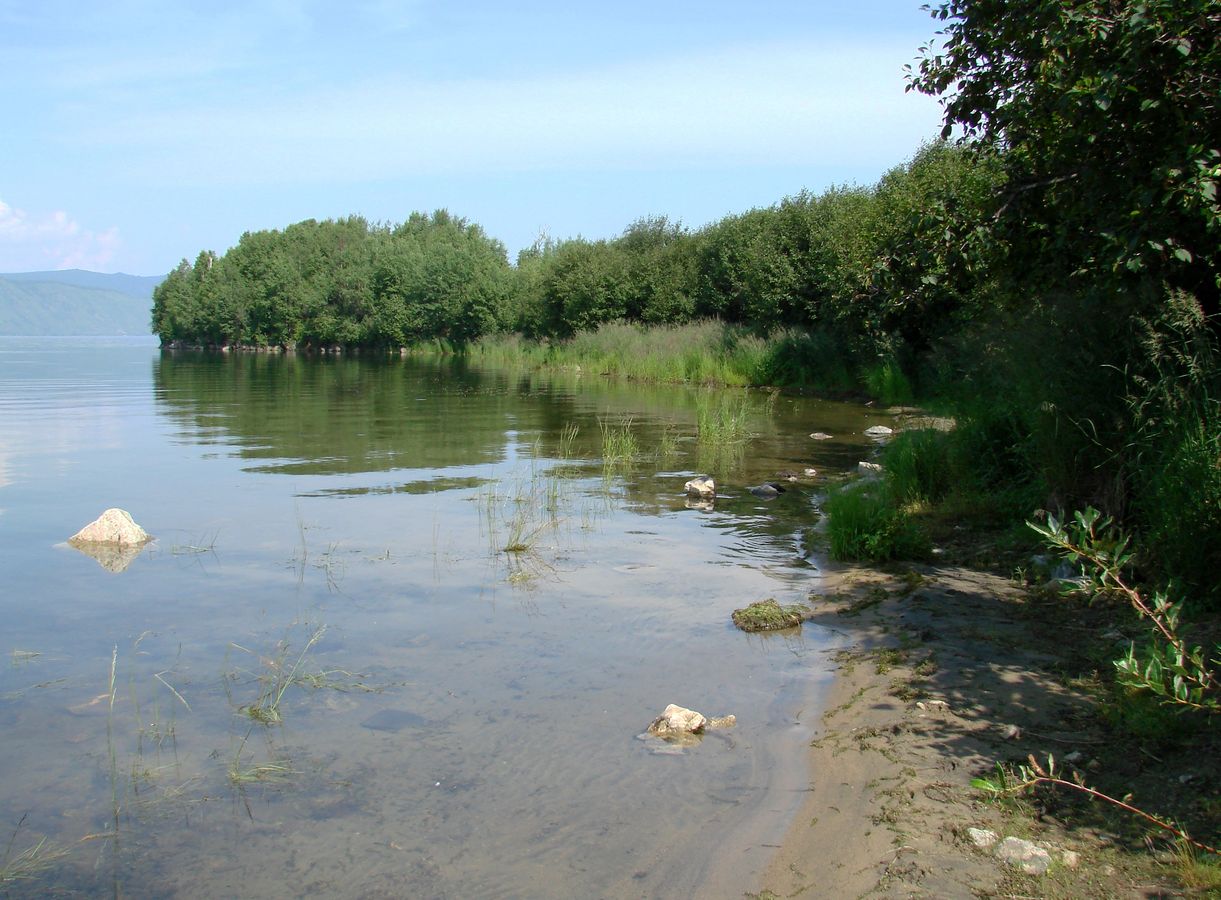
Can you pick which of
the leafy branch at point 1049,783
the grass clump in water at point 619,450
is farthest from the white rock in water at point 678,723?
the grass clump in water at point 619,450

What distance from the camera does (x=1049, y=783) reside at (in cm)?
467

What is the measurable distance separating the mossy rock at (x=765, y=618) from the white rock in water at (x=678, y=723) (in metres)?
1.92

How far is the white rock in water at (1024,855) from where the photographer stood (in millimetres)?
4031

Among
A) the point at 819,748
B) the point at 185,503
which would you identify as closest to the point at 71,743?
the point at 819,748

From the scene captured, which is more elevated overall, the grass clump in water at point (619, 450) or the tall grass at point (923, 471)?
the tall grass at point (923, 471)

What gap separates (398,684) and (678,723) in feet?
6.68

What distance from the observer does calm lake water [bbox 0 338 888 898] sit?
4684mm

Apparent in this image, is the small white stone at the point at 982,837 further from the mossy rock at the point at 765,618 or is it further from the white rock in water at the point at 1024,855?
the mossy rock at the point at 765,618

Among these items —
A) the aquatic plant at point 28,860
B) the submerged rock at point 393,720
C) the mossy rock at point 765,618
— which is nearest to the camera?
the aquatic plant at point 28,860

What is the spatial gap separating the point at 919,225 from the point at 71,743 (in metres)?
8.19

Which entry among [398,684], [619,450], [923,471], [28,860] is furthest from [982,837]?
[619,450]

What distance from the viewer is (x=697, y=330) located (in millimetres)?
40719

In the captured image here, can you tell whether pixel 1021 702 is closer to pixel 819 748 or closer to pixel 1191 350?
pixel 819 748

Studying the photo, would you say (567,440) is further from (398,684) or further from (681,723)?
(681,723)
